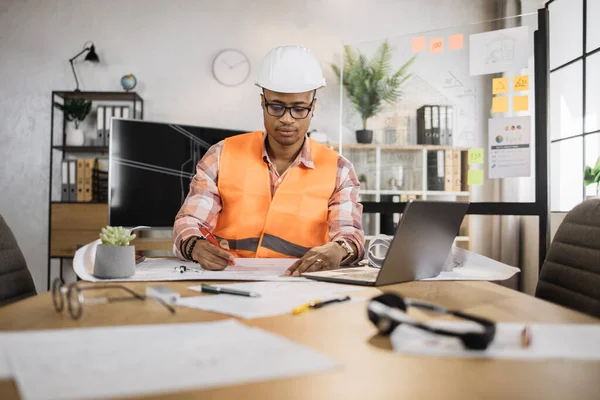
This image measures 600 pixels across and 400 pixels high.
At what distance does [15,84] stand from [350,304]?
187 inches

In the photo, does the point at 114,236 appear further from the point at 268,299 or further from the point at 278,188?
the point at 278,188

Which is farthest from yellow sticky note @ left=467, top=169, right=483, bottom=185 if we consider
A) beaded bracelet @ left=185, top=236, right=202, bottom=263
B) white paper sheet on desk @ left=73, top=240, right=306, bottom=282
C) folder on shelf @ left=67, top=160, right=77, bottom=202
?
folder on shelf @ left=67, top=160, right=77, bottom=202

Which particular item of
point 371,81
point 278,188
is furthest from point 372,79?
point 278,188

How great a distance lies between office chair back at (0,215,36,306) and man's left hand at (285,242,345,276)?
676mm

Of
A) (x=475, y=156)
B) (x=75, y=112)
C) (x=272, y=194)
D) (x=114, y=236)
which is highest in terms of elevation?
(x=75, y=112)

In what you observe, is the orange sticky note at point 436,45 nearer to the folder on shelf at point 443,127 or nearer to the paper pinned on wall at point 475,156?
the folder on shelf at point 443,127

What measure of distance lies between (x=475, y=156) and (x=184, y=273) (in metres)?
2.28

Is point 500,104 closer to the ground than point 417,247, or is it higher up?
higher up

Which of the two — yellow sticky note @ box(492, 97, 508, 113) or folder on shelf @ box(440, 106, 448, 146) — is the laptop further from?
folder on shelf @ box(440, 106, 448, 146)

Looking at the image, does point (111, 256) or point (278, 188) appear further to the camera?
point (278, 188)

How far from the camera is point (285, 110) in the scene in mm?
Result: 1832

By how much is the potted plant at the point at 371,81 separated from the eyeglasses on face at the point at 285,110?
1.65 m

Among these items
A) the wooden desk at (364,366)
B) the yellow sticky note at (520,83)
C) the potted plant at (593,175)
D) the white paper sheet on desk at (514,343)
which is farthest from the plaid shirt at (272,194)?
the potted plant at (593,175)

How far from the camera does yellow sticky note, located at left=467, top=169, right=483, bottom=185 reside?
122 inches
